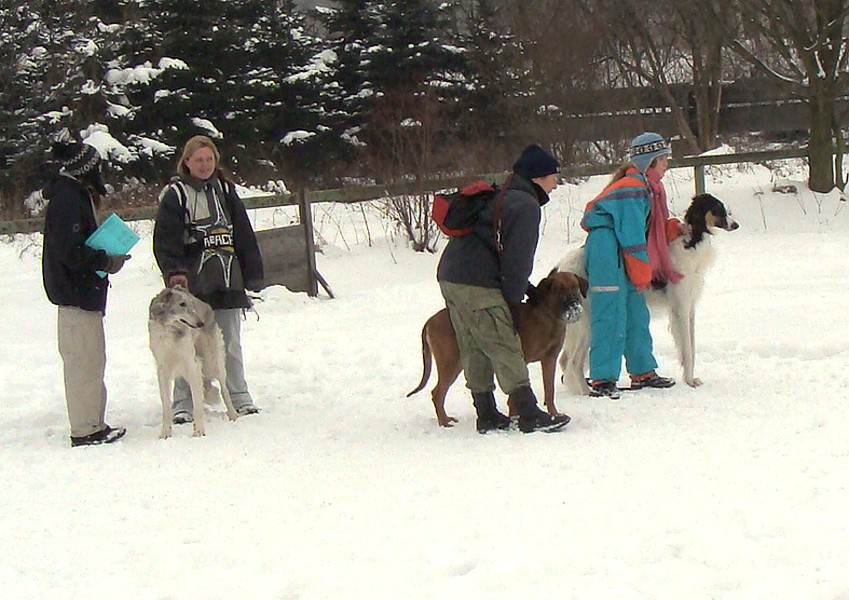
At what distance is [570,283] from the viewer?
6.01 metres

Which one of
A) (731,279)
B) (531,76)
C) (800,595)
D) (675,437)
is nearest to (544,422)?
(675,437)

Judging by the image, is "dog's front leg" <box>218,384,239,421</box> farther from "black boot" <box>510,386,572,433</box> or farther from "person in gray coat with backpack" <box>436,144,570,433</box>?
"black boot" <box>510,386,572,433</box>

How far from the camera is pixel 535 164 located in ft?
19.3

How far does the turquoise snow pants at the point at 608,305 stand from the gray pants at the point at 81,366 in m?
3.43

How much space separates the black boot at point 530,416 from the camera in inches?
229

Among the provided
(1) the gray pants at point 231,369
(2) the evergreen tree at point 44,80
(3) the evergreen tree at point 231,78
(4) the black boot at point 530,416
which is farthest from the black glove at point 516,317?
(2) the evergreen tree at point 44,80

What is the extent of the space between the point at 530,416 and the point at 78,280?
3.07 meters

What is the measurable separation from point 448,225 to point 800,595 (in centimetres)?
317

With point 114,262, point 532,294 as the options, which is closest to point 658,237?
point 532,294

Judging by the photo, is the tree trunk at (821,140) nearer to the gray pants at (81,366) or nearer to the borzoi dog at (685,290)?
the borzoi dog at (685,290)

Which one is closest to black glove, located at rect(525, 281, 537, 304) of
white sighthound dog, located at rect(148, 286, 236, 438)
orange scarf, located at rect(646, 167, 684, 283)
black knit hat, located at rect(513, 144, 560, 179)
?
black knit hat, located at rect(513, 144, 560, 179)

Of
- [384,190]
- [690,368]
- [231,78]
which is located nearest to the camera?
[690,368]

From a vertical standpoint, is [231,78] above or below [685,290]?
above

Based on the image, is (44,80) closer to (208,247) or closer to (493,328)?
(208,247)
